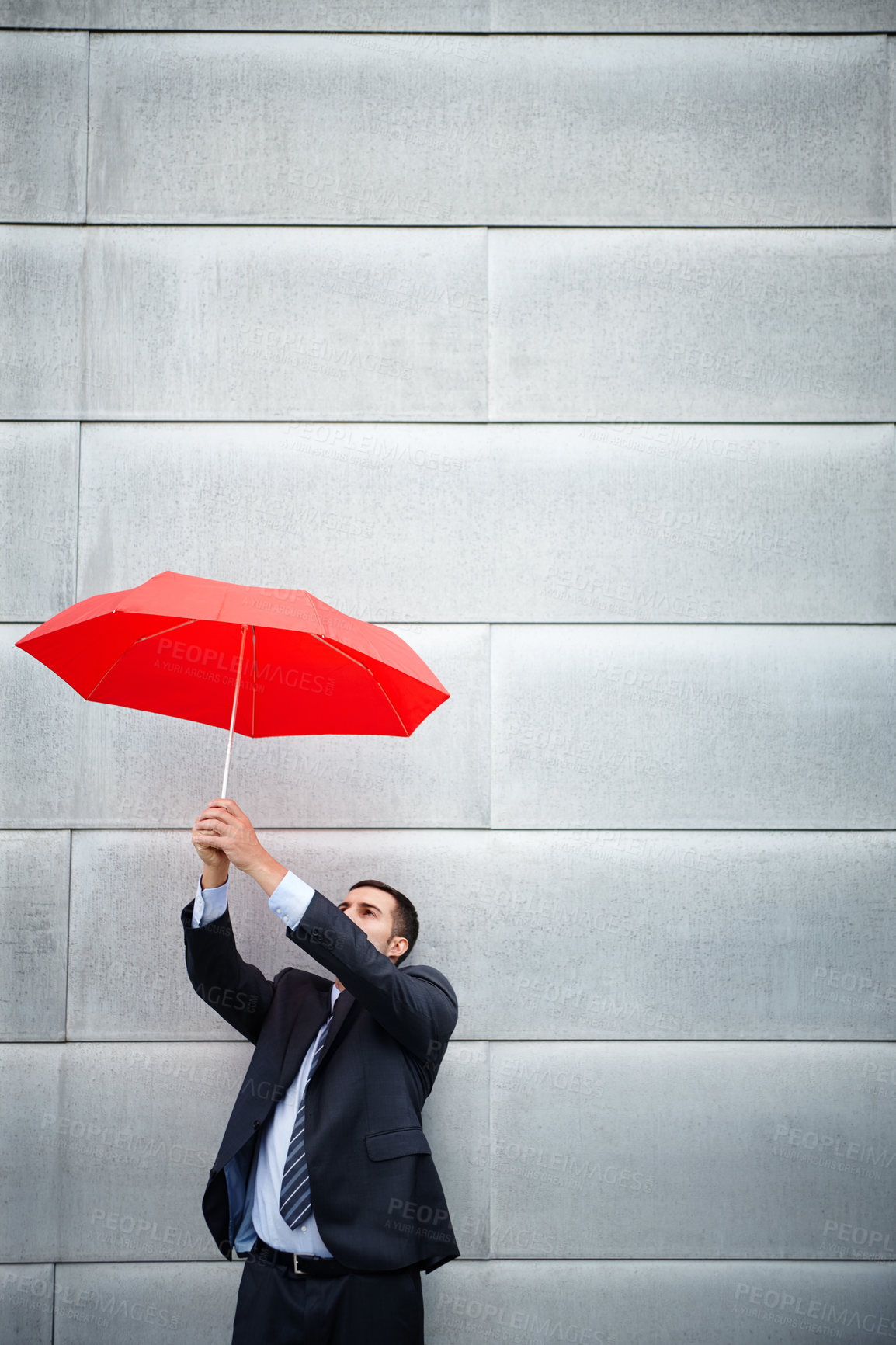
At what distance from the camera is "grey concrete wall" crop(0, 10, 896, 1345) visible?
300 cm

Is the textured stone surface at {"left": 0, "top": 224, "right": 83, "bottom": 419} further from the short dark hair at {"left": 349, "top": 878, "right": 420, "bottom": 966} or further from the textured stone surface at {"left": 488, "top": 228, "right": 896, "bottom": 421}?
the short dark hair at {"left": 349, "top": 878, "right": 420, "bottom": 966}

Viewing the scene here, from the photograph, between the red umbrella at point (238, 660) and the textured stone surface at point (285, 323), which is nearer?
the red umbrella at point (238, 660)

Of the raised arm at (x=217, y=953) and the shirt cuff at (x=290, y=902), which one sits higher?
the shirt cuff at (x=290, y=902)

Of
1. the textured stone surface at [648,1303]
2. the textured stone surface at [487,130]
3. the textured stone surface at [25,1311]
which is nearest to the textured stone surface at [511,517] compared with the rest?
the textured stone surface at [487,130]

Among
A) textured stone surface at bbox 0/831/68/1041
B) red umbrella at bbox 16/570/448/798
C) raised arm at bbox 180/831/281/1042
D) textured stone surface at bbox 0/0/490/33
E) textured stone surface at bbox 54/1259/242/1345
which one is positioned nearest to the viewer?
red umbrella at bbox 16/570/448/798

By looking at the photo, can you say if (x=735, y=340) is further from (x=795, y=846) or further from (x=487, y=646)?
(x=795, y=846)

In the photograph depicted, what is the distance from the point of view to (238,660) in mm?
2451

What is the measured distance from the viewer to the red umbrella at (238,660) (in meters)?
2.15

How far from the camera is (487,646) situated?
316 centimetres

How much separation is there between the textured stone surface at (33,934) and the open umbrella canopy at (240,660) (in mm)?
875

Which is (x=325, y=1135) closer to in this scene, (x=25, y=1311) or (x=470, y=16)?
(x=25, y=1311)

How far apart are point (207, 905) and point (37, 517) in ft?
5.20

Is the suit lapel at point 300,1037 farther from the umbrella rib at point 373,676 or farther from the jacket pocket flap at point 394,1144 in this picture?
the umbrella rib at point 373,676

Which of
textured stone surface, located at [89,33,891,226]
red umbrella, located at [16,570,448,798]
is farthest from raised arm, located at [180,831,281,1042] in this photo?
textured stone surface, located at [89,33,891,226]
